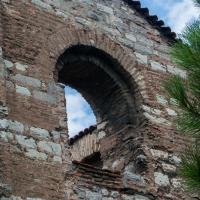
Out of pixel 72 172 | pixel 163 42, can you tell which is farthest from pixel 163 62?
pixel 72 172

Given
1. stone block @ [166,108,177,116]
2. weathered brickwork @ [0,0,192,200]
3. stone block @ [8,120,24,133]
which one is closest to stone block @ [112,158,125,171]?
weathered brickwork @ [0,0,192,200]

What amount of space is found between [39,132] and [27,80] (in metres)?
0.77

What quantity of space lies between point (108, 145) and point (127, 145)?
375mm

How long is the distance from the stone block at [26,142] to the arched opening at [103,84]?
6.00 ft

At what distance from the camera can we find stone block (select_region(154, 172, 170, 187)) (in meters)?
8.45

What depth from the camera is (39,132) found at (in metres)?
7.79

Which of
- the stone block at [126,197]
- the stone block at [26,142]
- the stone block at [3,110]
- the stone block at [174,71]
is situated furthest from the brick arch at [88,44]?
the stone block at [126,197]

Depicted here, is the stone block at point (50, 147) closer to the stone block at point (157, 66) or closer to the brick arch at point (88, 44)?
the brick arch at point (88, 44)

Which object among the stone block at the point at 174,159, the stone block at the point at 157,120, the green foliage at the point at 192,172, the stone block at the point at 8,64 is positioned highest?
the stone block at the point at 8,64

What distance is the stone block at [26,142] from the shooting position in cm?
756

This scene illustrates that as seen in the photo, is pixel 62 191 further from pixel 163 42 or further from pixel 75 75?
pixel 163 42

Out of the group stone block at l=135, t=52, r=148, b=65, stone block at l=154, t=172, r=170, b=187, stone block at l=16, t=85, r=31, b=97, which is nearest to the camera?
stone block at l=16, t=85, r=31, b=97

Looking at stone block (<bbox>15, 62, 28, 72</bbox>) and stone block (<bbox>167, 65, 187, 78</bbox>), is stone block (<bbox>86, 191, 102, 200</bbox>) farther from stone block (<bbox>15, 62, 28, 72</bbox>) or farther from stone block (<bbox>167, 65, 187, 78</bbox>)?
stone block (<bbox>167, 65, 187, 78</bbox>)

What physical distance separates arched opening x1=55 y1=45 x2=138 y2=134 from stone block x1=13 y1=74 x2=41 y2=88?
3.45 ft
